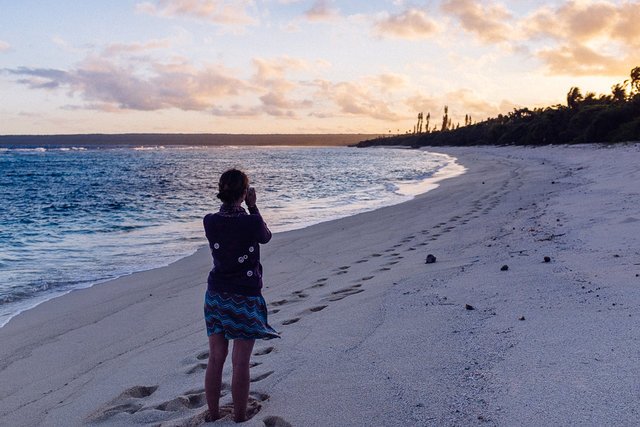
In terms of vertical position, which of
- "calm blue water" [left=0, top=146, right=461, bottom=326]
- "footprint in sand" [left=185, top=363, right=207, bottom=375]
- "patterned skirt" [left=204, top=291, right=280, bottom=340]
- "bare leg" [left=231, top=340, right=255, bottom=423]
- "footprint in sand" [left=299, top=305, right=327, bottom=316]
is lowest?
"calm blue water" [left=0, top=146, right=461, bottom=326]

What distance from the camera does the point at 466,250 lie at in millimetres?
7168

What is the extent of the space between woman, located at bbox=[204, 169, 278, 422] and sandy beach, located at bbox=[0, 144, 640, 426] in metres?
0.25

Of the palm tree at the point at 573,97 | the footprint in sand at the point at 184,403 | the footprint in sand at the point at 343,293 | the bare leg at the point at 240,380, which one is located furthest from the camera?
the palm tree at the point at 573,97

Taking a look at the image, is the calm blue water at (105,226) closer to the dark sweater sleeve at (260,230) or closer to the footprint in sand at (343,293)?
the footprint in sand at (343,293)

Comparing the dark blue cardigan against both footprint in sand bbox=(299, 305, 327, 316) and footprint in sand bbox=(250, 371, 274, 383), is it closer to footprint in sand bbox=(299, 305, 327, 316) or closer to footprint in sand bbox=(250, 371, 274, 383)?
footprint in sand bbox=(250, 371, 274, 383)

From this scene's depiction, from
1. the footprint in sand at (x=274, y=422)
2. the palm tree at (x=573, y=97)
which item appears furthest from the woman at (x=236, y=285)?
the palm tree at (x=573, y=97)

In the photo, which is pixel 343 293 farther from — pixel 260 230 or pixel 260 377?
pixel 260 230

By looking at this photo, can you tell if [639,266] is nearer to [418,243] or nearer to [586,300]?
[586,300]

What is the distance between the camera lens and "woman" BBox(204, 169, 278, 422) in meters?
3.05

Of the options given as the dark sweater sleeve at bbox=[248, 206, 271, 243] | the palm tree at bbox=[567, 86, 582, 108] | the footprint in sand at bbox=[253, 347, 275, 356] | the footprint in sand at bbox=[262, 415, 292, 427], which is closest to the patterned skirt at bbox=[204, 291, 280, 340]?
the dark sweater sleeve at bbox=[248, 206, 271, 243]

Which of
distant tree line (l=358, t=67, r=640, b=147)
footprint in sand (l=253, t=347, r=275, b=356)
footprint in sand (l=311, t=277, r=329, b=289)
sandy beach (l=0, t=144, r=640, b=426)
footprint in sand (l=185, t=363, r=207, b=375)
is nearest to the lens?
sandy beach (l=0, t=144, r=640, b=426)

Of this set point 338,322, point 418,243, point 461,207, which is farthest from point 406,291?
point 461,207

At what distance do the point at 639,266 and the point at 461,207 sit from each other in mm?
8021

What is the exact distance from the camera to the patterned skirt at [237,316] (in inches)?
120
